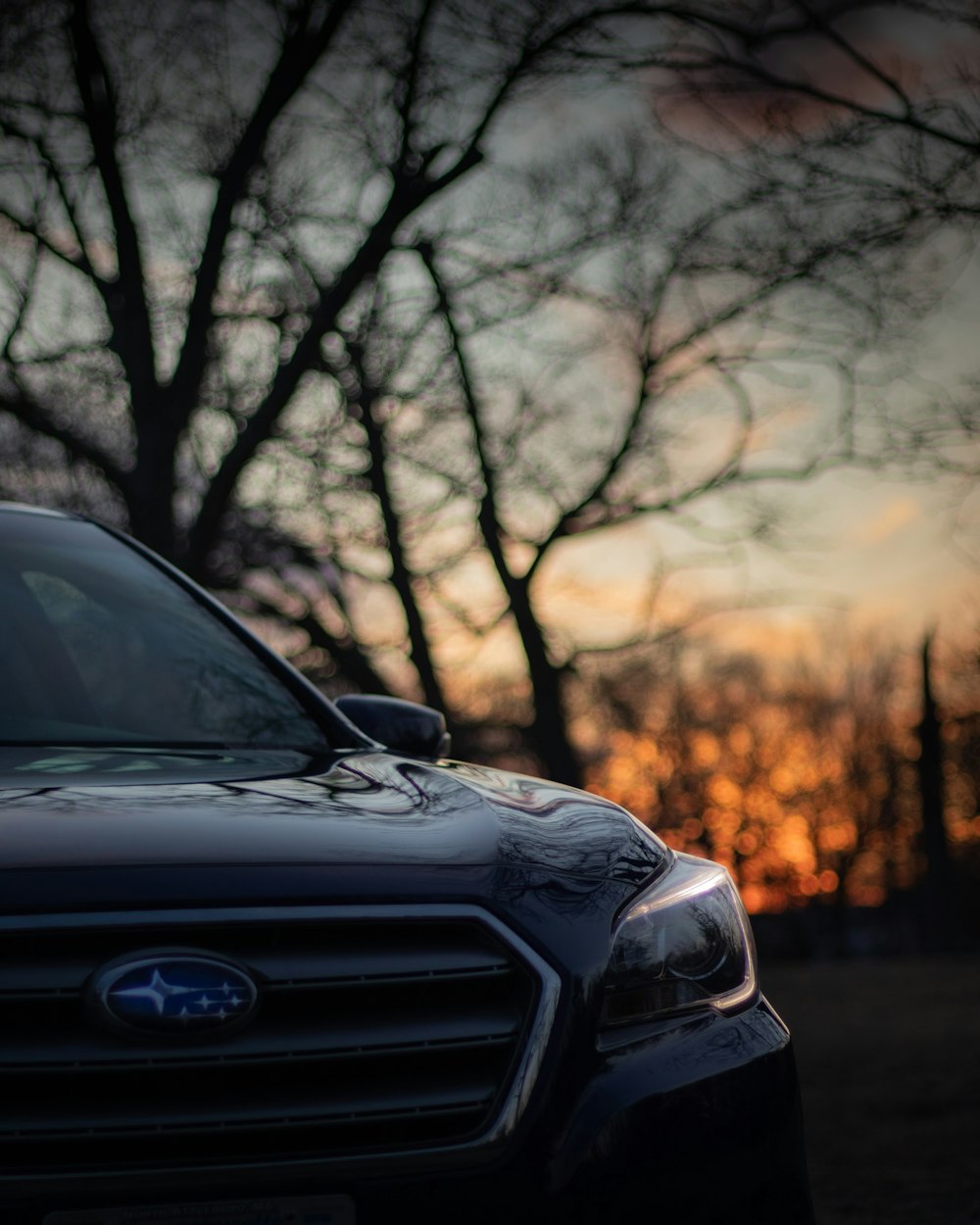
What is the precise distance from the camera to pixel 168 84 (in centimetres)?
913

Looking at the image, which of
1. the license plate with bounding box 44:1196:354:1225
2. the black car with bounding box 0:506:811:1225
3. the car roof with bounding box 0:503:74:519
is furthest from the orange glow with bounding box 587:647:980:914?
the license plate with bounding box 44:1196:354:1225

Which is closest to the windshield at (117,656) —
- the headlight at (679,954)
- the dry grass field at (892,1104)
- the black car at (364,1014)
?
the black car at (364,1014)

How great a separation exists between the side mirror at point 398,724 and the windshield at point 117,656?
0.15 metres

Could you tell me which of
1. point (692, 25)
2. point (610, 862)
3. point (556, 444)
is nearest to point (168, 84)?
point (692, 25)

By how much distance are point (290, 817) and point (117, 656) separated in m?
1.48

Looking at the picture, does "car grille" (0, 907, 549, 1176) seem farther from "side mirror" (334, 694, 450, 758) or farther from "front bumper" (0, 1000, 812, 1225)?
"side mirror" (334, 694, 450, 758)

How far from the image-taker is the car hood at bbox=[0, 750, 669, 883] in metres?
2.23

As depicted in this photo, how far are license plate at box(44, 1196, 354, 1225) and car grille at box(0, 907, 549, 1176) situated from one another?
0.05 m

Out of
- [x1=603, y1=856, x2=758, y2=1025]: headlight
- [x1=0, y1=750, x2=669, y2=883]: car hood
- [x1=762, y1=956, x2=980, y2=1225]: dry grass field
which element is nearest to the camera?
[x1=0, y1=750, x2=669, y2=883]: car hood

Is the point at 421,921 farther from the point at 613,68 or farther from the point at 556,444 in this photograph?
the point at 556,444

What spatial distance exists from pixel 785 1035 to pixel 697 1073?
318mm

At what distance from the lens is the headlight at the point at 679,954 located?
2379 mm

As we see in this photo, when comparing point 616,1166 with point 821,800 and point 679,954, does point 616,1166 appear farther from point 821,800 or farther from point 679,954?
point 821,800

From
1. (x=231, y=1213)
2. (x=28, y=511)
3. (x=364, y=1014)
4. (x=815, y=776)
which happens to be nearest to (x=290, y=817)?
(x=364, y=1014)
